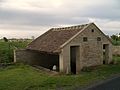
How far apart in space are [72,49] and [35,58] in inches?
244

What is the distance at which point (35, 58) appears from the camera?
31578 mm

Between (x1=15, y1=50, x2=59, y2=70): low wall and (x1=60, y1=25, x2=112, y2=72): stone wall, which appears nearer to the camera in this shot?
(x1=60, y1=25, x2=112, y2=72): stone wall

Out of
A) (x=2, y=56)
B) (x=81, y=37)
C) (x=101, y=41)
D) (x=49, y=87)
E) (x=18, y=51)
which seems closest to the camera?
(x=49, y=87)

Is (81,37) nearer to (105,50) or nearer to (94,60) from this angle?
(94,60)

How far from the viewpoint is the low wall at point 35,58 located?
30.2m

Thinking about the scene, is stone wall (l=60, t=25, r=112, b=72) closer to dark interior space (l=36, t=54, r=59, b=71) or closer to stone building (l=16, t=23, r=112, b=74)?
stone building (l=16, t=23, r=112, b=74)

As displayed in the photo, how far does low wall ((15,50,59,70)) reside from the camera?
30.2 m

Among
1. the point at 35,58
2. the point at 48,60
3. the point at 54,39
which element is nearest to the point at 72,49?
the point at 54,39

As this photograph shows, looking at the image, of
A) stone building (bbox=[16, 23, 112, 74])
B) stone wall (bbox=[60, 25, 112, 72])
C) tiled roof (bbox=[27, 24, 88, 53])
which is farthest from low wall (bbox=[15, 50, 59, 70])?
stone wall (bbox=[60, 25, 112, 72])

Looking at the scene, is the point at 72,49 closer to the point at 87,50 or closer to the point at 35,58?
the point at 87,50

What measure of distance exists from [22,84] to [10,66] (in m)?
11.0

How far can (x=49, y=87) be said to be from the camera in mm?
16344

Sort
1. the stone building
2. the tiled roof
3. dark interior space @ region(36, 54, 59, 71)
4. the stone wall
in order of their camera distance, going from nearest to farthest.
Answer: the stone wall
the stone building
the tiled roof
dark interior space @ region(36, 54, 59, 71)

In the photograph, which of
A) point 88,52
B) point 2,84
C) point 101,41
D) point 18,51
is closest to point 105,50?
point 101,41
